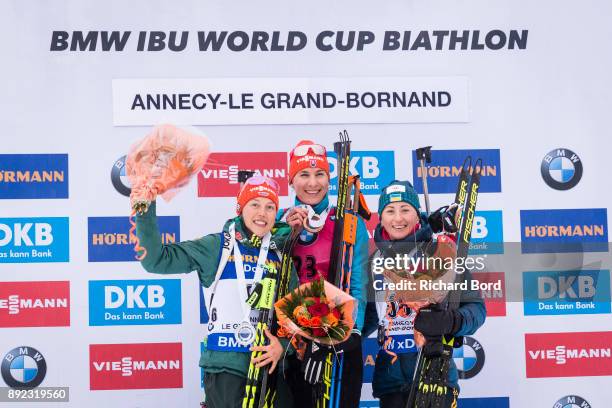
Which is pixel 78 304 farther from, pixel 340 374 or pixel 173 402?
pixel 340 374

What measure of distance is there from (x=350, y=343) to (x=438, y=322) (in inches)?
16.4

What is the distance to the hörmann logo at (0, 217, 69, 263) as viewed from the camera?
4648mm

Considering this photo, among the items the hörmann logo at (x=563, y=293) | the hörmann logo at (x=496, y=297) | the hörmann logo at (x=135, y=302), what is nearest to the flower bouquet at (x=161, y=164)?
the hörmann logo at (x=135, y=302)

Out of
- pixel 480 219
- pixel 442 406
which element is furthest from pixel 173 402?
pixel 480 219

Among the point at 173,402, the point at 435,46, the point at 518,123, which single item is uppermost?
the point at 435,46

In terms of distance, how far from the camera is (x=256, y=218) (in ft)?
12.4

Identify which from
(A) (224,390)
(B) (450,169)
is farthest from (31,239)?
(B) (450,169)

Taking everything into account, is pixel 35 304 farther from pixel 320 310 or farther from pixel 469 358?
pixel 469 358

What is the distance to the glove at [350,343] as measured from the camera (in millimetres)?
3625

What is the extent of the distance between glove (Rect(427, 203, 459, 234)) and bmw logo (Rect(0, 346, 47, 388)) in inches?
97.1

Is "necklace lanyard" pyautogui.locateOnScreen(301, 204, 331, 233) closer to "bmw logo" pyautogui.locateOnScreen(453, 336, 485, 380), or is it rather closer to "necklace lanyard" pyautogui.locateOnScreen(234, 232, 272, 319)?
"necklace lanyard" pyautogui.locateOnScreen(234, 232, 272, 319)

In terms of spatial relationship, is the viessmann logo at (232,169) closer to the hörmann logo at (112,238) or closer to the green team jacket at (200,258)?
the hörmann logo at (112,238)

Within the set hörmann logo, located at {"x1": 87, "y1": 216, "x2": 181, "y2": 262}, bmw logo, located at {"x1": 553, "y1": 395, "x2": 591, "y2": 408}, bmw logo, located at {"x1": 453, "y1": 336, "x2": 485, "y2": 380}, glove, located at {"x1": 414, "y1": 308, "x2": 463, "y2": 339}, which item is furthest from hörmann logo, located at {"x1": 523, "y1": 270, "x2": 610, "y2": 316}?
hörmann logo, located at {"x1": 87, "y1": 216, "x2": 181, "y2": 262}

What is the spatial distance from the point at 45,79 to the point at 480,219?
9.08 ft
